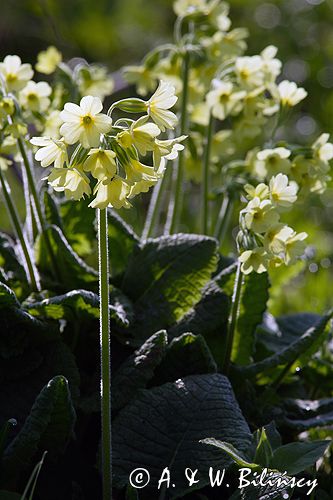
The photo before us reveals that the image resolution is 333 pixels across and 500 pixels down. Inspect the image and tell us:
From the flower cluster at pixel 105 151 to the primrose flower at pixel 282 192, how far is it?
342 mm

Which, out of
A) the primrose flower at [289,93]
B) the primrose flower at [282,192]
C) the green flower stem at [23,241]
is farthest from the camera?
the primrose flower at [289,93]

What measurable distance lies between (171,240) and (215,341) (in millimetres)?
279

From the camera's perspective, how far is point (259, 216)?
5.49 ft

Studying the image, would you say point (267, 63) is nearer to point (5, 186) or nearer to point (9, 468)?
point (5, 186)

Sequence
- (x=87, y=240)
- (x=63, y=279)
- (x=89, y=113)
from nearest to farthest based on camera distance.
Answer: (x=89, y=113)
(x=63, y=279)
(x=87, y=240)

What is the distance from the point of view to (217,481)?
5.42ft

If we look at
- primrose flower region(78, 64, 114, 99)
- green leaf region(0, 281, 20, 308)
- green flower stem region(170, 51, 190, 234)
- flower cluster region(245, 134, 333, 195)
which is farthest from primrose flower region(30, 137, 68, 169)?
primrose flower region(78, 64, 114, 99)

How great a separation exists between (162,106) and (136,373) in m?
0.63

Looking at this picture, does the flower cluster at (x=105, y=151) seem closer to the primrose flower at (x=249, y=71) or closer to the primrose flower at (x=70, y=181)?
the primrose flower at (x=70, y=181)

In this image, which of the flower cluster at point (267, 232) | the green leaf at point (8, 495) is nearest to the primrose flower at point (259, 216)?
the flower cluster at point (267, 232)

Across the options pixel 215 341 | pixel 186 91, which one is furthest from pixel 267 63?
pixel 215 341

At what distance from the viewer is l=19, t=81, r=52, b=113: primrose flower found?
6.89 feet

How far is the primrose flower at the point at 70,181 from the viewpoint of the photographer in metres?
1.43

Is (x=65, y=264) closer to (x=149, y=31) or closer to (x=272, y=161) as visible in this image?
(x=272, y=161)
